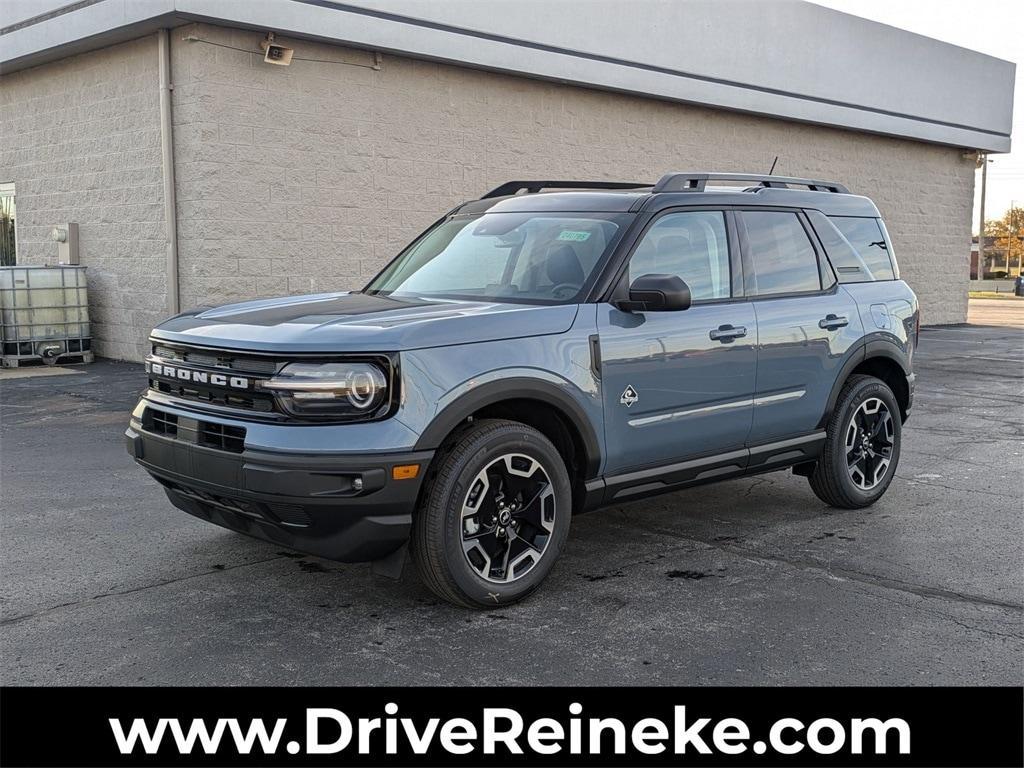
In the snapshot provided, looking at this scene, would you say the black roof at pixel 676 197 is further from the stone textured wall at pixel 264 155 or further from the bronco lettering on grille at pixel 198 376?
the stone textured wall at pixel 264 155

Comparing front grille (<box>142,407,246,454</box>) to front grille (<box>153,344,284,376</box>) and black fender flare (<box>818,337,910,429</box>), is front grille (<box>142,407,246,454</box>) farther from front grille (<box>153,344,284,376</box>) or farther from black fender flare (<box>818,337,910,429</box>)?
black fender flare (<box>818,337,910,429</box>)

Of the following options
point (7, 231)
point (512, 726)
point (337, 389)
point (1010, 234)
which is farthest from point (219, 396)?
point (1010, 234)

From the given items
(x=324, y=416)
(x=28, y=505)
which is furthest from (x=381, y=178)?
(x=324, y=416)

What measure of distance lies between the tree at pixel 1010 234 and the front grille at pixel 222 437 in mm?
95143

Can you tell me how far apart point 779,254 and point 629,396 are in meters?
1.67

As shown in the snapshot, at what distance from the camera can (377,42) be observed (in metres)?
13.0

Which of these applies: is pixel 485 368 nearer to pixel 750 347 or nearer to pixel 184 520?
pixel 750 347

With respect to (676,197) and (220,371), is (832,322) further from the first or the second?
(220,371)

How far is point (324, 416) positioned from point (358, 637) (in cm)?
93

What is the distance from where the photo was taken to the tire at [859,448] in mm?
6566

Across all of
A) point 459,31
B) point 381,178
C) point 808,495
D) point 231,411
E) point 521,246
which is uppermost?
point 459,31

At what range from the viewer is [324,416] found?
4.40 metres

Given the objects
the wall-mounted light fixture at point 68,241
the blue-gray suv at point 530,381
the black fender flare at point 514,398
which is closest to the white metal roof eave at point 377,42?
the wall-mounted light fixture at point 68,241

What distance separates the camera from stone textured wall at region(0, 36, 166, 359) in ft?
42.5
